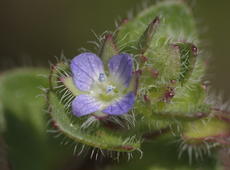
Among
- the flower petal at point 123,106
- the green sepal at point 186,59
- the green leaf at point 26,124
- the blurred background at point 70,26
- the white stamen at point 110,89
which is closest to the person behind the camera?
the flower petal at point 123,106

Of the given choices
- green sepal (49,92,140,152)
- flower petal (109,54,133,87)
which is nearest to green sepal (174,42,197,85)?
flower petal (109,54,133,87)

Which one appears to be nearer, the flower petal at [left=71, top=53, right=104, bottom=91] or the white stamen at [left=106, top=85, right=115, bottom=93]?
the flower petal at [left=71, top=53, right=104, bottom=91]

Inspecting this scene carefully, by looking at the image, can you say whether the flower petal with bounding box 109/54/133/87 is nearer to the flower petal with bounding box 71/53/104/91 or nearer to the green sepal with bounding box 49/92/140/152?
the flower petal with bounding box 71/53/104/91

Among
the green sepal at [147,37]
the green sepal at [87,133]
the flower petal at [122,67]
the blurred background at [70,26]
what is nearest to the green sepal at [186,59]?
the green sepal at [147,37]

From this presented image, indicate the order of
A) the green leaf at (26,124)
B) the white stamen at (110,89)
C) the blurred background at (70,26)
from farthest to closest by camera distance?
the blurred background at (70,26) → the green leaf at (26,124) → the white stamen at (110,89)

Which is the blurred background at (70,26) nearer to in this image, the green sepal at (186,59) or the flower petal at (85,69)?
the flower petal at (85,69)
